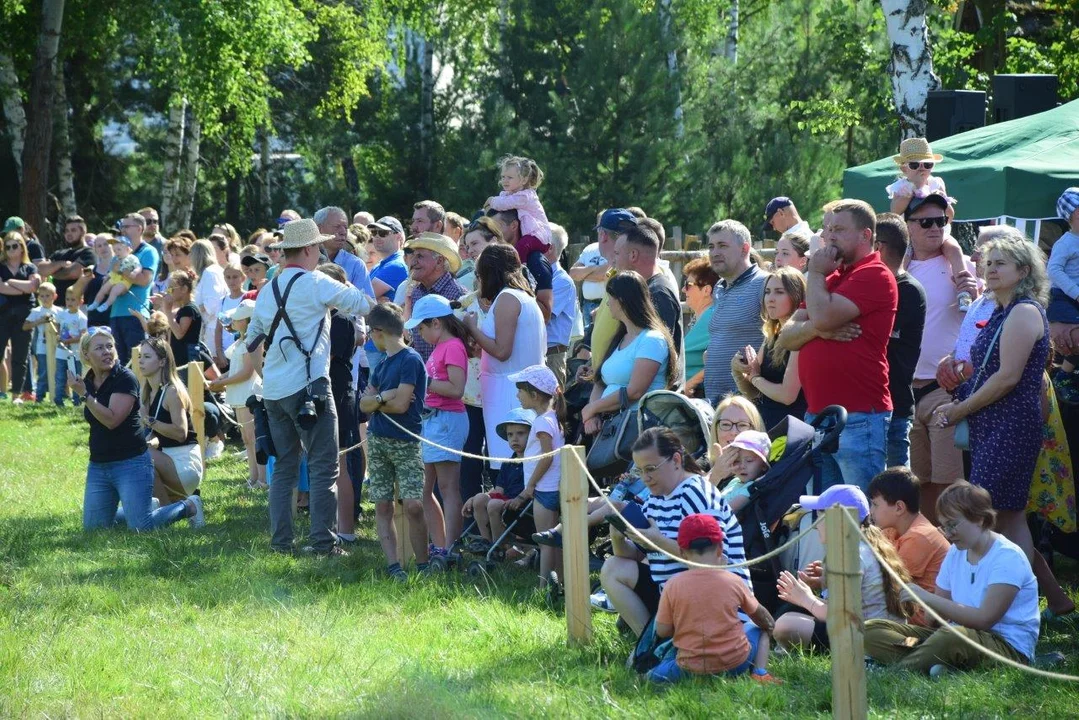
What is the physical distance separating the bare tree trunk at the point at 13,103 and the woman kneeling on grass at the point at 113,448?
15.7 metres

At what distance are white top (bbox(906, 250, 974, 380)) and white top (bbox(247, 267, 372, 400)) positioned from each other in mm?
3388

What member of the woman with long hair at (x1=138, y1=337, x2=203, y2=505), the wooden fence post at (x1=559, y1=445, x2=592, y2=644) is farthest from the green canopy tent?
the woman with long hair at (x1=138, y1=337, x2=203, y2=505)

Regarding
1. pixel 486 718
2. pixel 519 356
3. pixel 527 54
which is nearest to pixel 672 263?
pixel 519 356

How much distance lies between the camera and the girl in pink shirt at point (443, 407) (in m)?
8.35

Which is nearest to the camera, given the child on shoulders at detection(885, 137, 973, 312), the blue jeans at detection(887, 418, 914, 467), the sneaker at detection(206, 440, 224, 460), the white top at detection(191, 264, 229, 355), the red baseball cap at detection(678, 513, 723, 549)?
the red baseball cap at detection(678, 513, 723, 549)

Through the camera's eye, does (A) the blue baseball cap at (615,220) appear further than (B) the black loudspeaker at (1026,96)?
No

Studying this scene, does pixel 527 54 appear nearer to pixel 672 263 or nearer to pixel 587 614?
pixel 672 263

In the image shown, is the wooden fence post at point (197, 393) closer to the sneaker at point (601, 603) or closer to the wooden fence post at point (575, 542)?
the sneaker at point (601, 603)

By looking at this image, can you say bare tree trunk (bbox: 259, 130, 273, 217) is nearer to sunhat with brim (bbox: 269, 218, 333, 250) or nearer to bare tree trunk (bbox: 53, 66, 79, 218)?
bare tree trunk (bbox: 53, 66, 79, 218)

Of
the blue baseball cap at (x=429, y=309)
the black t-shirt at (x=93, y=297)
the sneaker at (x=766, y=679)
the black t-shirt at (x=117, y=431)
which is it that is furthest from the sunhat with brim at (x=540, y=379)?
the black t-shirt at (x=93, y=297)

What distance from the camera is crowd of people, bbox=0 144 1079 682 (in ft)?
19.4

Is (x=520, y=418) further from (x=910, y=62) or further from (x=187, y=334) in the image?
(x=910, y=62)

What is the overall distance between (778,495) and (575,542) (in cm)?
111

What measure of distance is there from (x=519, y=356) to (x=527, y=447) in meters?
0.71
